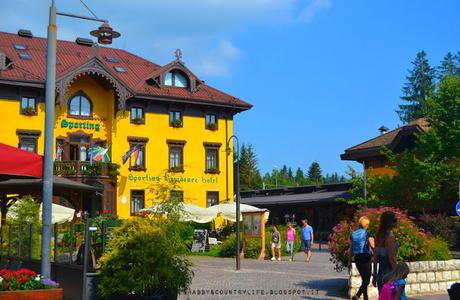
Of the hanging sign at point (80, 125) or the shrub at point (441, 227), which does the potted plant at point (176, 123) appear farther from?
the shrub at point (441, 227)

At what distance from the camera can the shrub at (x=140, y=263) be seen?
10625 mm

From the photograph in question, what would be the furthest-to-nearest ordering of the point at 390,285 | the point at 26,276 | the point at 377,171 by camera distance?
the point at 377,171 → the point at 26,276 → the point at 390,285

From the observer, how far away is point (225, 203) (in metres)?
35.6

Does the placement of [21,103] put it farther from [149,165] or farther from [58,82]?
[149,165]

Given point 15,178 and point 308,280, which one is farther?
point 308,280

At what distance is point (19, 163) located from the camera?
9586 millimetres

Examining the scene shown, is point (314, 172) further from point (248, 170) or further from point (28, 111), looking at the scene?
point (28, 111)

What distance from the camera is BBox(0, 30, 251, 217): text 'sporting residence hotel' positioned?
131ft

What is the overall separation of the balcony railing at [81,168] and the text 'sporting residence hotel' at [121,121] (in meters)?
0.06

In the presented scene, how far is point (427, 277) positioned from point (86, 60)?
1193 inches

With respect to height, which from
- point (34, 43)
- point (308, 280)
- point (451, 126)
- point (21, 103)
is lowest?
point (308, 280)

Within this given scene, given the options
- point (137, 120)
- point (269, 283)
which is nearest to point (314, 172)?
point (137, 120)

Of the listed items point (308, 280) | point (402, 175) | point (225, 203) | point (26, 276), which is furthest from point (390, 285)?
point (402, 175)

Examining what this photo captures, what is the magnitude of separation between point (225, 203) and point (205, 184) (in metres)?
10.9
